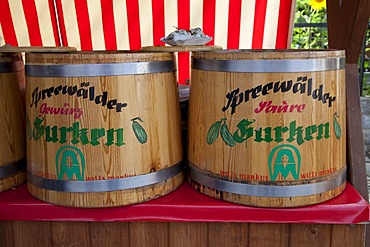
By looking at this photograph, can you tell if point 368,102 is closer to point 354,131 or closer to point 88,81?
point 354,131

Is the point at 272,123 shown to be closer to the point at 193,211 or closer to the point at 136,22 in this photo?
the point at 193,211

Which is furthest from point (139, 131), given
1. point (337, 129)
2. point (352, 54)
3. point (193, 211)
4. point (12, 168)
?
point (352, 54)

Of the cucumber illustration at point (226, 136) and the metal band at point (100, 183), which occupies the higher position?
the cucumber illustration at point (226, 136)

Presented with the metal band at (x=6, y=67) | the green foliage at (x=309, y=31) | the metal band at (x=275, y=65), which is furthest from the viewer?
the green foliage at (x=309, y=31)

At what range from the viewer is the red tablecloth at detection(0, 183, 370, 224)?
1619 mm

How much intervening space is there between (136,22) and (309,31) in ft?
12.3

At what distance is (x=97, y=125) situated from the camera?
157cm

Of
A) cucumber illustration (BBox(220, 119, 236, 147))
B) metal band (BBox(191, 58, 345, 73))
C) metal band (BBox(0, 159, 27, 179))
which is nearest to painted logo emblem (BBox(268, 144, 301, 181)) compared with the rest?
cucumber illustration (BBox(220, 119, 236, 147))

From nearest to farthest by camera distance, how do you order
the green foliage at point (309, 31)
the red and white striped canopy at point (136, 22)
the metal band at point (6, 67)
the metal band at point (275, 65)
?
the metal band at point (275, 65) < the metal band at point (6, 67) < the red and white striped canopy at point (136, 22) < the green foliage at point (309, 31)

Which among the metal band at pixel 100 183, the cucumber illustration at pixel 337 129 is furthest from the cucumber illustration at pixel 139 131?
the cucumber illustration at pixel 337 129

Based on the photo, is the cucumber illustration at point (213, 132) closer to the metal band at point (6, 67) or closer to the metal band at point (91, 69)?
the metal band at point (91, 69)

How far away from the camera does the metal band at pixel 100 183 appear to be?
5.24 ft

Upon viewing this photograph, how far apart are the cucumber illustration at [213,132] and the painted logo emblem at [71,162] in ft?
1.56

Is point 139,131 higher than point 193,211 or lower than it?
higher
